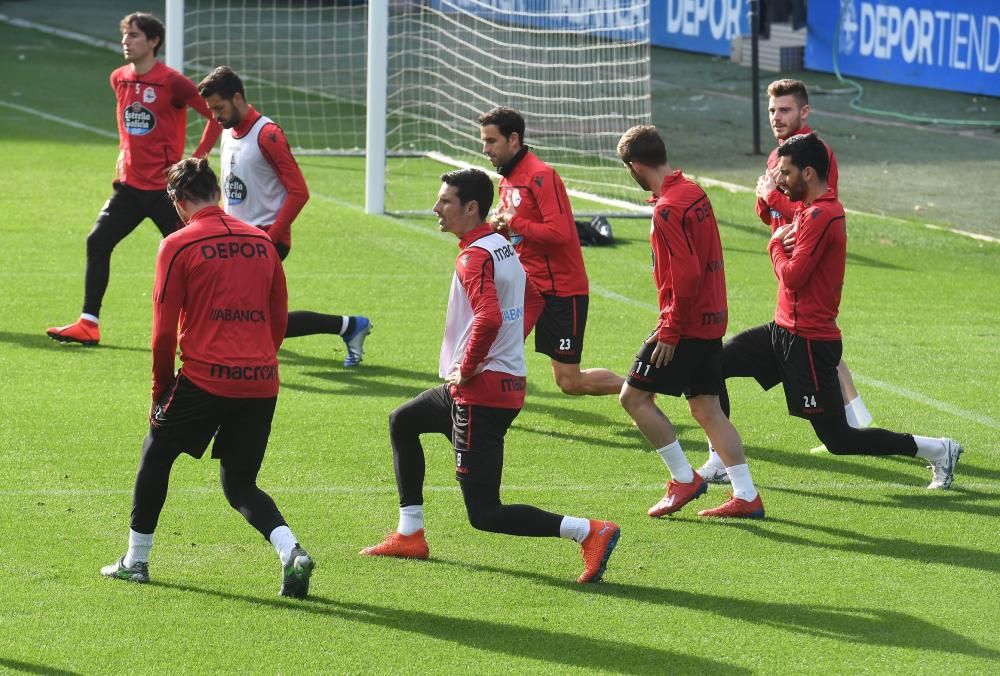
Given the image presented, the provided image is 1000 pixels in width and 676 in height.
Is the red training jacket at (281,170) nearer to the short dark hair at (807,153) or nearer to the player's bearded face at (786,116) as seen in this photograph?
the player's bearded face at (786,116)

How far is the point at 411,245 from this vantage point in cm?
1513

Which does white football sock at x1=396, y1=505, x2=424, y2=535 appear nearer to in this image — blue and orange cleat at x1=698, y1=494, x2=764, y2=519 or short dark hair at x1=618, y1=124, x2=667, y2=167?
blue and orange cleat at x1=698, y1=494, x2=764, y2=519

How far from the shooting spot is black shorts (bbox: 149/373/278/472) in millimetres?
6297

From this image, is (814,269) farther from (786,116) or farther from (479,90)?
(479,90)

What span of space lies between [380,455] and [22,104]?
17.0m

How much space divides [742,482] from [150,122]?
569 cm

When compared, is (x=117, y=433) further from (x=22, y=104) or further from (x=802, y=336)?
(x=22, y=104)

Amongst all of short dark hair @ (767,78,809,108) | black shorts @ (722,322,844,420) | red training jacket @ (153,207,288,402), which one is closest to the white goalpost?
short dark hair @ (767,78,809,108)

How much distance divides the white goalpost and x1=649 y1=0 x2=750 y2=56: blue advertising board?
386 cm

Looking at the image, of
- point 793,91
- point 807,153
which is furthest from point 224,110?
point 807,153

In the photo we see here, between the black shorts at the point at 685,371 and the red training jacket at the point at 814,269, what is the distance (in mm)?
480

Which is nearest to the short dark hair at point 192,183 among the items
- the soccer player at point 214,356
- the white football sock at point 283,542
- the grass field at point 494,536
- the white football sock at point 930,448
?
the soccer player at point 214,356

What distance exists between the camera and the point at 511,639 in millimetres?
6102

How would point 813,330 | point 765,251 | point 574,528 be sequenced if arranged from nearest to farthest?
point 574,528, point 813,330, point 765,251
